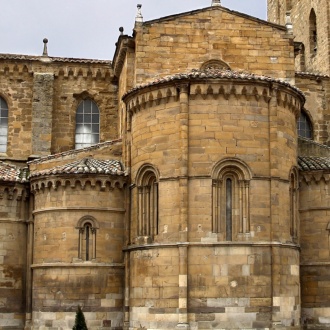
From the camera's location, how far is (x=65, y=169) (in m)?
25.6

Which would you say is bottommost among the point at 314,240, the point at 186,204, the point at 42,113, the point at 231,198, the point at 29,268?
the point at 29,268

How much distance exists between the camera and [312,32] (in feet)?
131

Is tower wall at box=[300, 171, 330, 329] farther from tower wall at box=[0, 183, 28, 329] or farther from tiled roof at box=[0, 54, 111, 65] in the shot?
tiled roof at box=[0, 54, 111, 65]

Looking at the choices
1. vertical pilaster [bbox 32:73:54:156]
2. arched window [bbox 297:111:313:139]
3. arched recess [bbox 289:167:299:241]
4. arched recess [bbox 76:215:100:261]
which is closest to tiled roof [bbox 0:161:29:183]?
vertical pilaster [bbox 32:73:54:156]

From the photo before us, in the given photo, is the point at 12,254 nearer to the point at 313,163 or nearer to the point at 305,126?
the point at 313,163

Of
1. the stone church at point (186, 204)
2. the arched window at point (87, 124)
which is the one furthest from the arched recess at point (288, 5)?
the arched window at point (87, 124)

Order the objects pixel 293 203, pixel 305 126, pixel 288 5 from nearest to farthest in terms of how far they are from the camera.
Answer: pixel 293 203
pixel 305 126
pixel 288 5

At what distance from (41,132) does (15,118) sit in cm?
157

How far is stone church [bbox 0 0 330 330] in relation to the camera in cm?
2264

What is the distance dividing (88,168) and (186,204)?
4528mm

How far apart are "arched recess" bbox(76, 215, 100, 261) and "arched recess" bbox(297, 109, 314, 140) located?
12760 millimetres

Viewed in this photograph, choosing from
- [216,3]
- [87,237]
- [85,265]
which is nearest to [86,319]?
[85,265]

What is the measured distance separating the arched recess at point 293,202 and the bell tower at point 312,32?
13.0 meters

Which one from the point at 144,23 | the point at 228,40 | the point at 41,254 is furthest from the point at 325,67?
the point at 41,254
